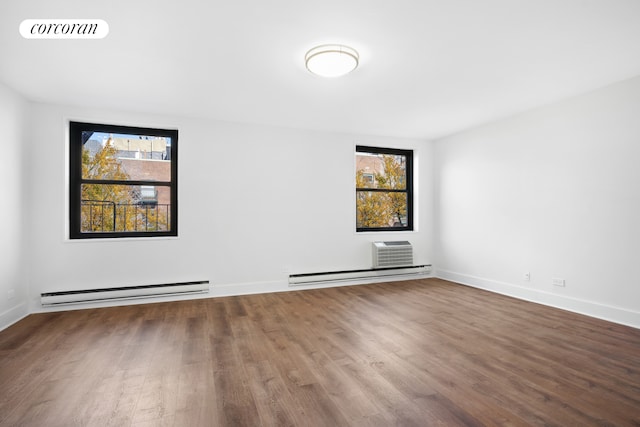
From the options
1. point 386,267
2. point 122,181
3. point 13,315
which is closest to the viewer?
point 13,315

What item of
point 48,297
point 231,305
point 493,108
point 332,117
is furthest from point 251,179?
point 493,108

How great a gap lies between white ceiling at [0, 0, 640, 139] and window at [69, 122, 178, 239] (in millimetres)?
496

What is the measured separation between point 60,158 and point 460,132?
5697 millimetres

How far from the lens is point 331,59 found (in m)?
2.53

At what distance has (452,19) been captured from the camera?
7.06ft

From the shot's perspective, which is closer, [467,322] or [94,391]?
[94,391]

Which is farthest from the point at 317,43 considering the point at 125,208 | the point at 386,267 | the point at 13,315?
the point at 13,315

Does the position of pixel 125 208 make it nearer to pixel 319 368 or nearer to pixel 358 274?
pixel 319 368

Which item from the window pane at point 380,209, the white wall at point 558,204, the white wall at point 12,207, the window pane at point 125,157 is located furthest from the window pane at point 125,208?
the white wall at point 558,204

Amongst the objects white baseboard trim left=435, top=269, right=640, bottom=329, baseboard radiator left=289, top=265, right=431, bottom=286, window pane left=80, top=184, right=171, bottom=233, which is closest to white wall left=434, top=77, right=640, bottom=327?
white baseboard trim left=435, top=269, right=640, bottom=329

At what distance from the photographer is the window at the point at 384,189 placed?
5.40 m

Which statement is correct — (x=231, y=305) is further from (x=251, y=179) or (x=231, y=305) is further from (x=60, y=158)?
(x=60, y=158)

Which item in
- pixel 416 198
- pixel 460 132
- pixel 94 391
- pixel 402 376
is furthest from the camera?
pixel 416 198

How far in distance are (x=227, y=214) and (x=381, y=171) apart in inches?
111
